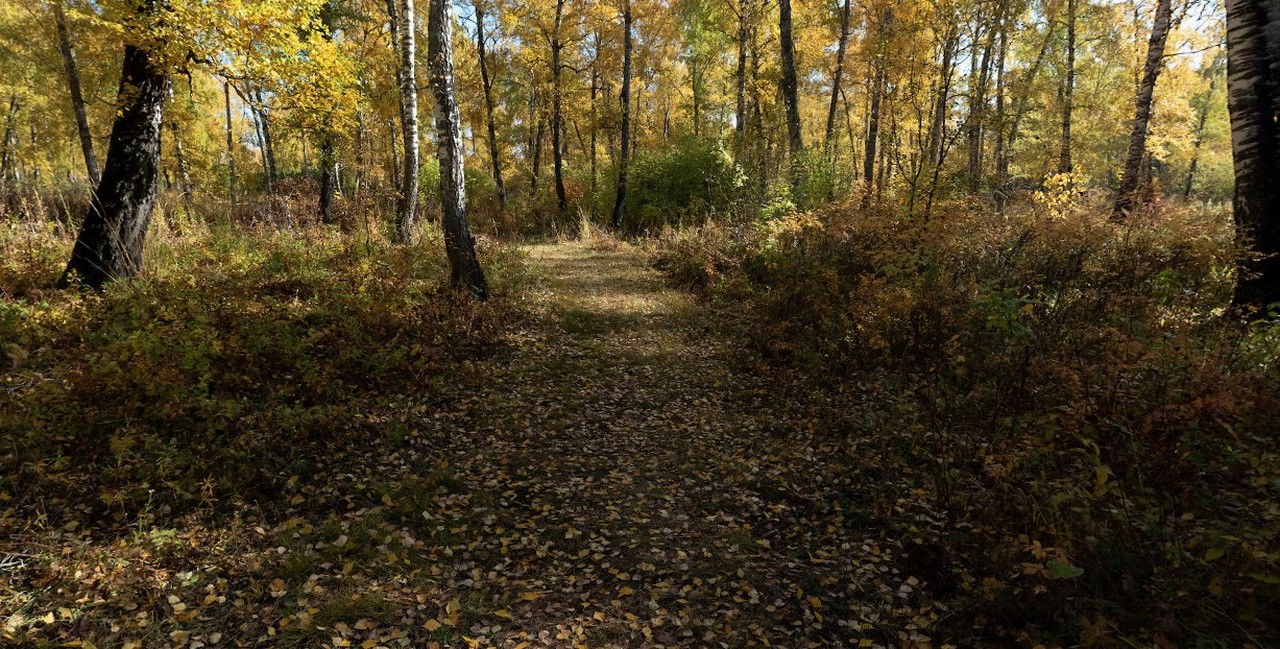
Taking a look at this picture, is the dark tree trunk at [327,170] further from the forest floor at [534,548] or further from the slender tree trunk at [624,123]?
the forest floor at [534,548]

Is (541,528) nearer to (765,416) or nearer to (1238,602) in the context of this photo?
(765,416)

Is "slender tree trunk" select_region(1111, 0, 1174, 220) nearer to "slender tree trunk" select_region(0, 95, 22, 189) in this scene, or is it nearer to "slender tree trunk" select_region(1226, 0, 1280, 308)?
"slender tree trunk" select_region(1226, 0, 1280, 308)

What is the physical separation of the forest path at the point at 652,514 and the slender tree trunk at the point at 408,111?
5829mm

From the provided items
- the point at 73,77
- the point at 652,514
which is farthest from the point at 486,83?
the point at 652,514

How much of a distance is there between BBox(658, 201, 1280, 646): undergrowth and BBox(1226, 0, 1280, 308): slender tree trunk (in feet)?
A: 1.67

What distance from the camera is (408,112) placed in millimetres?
10594

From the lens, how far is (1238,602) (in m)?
2.53

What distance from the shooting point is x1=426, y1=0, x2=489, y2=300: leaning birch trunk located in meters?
8.13

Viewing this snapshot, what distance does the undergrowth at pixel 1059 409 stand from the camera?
2863mm

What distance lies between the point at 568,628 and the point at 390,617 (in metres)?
1.08

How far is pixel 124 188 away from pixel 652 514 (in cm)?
800

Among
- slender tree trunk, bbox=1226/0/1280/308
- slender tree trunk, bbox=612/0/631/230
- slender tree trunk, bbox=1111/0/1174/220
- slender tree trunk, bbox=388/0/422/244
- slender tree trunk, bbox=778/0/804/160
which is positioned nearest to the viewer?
slender tree trunk, bbox=1226/0/1280/308

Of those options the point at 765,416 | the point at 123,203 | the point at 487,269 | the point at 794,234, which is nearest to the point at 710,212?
the point at 794,234

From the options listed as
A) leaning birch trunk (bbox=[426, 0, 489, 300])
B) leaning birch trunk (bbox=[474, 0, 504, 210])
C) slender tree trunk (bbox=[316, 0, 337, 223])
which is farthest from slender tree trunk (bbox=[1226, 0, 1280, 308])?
leaning birch trunk (bbox=[474, 0, 504, 210])
